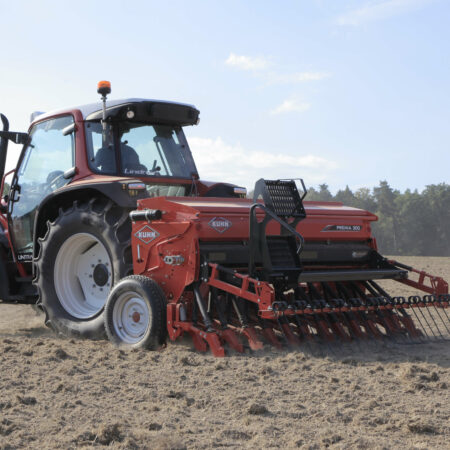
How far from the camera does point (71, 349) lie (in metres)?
5.59

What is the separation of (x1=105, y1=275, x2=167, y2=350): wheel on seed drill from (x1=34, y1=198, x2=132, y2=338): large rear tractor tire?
0.90 ft

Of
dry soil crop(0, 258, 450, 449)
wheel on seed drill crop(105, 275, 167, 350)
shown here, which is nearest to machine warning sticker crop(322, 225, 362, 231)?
dry soil crop(0, 258, 450, 449)

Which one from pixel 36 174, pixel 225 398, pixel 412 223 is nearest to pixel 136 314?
pixel 225 398

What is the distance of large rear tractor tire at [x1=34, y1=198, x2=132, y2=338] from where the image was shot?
593 centimetres

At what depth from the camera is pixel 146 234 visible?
18.7ft

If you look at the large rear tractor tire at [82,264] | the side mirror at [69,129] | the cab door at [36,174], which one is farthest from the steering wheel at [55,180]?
the large rear tractor tire at [82,264]

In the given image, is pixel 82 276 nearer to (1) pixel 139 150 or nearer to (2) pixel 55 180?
(2) pixel 55 180

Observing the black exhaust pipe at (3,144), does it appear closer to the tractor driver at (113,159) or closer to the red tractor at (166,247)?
the red tractor at (166,247)

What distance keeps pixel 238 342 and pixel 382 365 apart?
1136 millimetres

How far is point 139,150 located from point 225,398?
365 cm

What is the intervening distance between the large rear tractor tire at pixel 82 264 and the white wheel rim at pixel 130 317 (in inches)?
11.2

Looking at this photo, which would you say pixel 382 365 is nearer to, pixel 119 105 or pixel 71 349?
pixel 71 349

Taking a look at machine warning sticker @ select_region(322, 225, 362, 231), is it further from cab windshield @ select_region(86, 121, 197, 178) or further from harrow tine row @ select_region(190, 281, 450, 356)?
cab windshield @ select_region(86, 121, 197, 178)

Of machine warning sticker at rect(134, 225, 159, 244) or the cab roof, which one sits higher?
the cab roof
